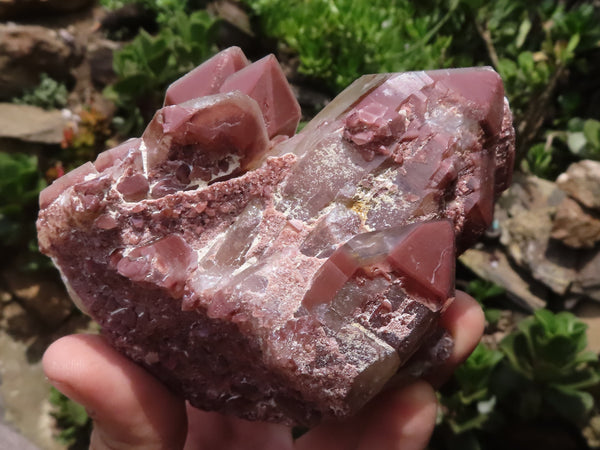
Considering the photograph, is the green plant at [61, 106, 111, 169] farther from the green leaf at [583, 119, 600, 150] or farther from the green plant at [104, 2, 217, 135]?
the green leaf at [583, 119, 600, 150]

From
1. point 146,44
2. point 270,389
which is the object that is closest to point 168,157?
point 270,389

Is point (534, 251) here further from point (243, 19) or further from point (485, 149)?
point (243, 19)

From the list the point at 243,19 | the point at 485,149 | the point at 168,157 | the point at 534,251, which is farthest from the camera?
the point at 243,19

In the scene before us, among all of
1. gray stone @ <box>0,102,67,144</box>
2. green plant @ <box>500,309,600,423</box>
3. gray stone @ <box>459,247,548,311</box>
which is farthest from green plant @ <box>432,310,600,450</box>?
gray stone @ <box>0,102,67,144</box>

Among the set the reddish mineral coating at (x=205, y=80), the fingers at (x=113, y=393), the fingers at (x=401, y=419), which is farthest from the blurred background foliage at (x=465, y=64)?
the reddish mineral coating at (x=205, y=80)

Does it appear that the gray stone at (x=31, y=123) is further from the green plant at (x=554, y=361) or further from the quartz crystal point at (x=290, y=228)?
the green plant at (x=554, y=361)

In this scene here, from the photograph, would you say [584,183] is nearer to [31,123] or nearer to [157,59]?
[157,59]

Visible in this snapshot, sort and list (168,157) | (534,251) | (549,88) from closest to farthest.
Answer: (168,157) < (534,251) < (549,88)
